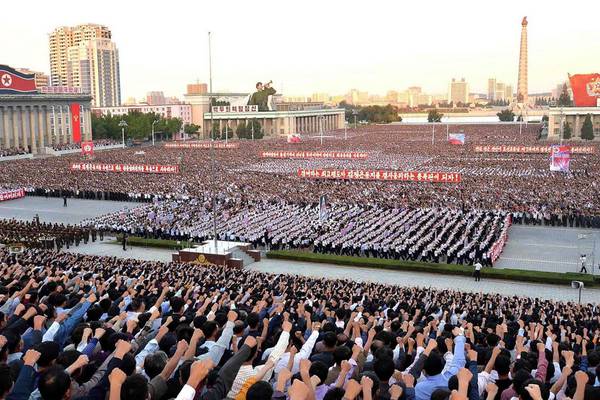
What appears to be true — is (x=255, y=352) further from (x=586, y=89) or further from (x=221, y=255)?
(x=586, y=89)

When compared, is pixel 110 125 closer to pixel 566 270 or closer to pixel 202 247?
pixel 202 247

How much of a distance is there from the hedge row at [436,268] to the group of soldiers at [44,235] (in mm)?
10243

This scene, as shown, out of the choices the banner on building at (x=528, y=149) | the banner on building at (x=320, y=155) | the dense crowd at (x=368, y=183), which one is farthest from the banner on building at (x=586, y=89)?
the banner on building at (x=320, y=155)

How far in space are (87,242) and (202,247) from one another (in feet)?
25.5

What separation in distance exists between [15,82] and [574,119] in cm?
8372

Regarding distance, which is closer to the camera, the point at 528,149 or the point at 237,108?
the point at 528,149

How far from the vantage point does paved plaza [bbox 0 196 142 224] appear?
38.8 meters

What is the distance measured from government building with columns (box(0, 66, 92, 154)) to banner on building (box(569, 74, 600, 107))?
245ft

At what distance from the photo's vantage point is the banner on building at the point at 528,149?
69688 millimetres

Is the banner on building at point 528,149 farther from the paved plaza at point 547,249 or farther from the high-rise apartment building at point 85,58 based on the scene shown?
the high-rise apartment building at point 85,58

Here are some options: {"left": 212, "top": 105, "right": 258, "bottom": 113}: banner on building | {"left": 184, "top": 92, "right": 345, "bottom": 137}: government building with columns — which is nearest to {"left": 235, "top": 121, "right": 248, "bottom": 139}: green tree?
{"left": 184, "top": 92, "right": 345, "bottom": 137}: government building with columns

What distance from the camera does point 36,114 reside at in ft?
295

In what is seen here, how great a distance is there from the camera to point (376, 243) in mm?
29203

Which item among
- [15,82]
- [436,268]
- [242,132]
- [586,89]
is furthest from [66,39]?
[436,268]
